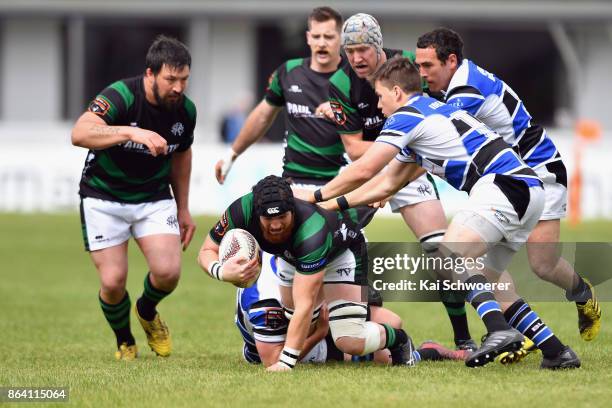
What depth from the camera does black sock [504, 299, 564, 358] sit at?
7.49 meters

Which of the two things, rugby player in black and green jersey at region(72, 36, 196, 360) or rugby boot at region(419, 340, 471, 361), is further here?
rugby player in black and green jersey at region(72, 36, 196, 360)

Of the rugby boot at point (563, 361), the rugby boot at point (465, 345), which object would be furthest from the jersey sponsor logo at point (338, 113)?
the rugby boot at point (563, 361)

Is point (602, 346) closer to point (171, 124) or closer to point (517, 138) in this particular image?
point (517, 138)

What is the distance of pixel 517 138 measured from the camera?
27.8 ft

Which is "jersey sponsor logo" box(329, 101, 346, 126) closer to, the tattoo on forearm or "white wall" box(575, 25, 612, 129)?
the tattoo on forearm

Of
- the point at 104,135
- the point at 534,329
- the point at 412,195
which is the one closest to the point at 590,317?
the point at 534,329

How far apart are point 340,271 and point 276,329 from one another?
2.00 feet

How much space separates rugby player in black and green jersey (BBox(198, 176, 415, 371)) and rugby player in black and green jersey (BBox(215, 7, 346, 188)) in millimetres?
1531

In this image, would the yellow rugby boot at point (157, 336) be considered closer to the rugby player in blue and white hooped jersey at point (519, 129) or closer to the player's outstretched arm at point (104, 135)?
the player's outstretched arm at point (104, 135)

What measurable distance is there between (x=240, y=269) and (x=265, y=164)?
46.9 ft

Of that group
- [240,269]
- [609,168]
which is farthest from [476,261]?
[609,168]

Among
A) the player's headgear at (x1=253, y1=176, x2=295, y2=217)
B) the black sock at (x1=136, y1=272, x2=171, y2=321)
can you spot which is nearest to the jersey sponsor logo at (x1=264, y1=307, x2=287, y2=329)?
the player's headgear at (x1=253, y1=176, x2=295, y2=217)

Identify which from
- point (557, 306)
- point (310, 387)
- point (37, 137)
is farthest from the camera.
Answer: point (37, 137)

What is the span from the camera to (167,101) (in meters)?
8.92
